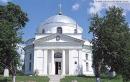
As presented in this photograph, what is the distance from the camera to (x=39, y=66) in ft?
237

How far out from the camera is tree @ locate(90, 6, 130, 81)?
44.3m

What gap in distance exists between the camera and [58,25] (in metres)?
77.2

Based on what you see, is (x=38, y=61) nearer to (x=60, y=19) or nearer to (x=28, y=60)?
(x=28, y=60)

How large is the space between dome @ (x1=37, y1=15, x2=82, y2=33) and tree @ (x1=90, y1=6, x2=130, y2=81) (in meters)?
32.1

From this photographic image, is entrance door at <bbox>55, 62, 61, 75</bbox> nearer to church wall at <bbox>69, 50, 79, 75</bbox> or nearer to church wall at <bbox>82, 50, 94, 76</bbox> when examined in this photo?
church wall at <bbox>69, 50, 79, 75</bbox>

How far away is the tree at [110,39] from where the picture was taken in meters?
44.3

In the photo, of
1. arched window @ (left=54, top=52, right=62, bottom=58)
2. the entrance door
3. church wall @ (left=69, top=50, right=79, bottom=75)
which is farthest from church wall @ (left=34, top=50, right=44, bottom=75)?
church wall @ (left=69, top=50, right=79, bottom=75)

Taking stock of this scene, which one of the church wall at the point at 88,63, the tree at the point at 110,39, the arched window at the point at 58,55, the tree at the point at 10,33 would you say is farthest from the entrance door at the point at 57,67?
the tree at the point at 110,39

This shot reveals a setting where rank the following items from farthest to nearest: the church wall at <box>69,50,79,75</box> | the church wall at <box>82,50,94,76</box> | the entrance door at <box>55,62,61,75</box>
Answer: the church wall at <box>82,50,94,76</box>
the entrance door at <box>55,62,61,75</box>
the church wall at <box>69,50,79,75</box>

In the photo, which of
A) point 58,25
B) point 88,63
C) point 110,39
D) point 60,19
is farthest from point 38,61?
point 110,39

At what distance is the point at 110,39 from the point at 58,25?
33.6 metres

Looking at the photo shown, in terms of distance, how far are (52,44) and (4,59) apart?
25658 millimetres

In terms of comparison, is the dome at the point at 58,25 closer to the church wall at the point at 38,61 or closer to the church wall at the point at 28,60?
the church wall at the point at 28,60

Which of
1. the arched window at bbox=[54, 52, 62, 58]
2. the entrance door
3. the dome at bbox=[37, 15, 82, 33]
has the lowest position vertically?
the entrance door
